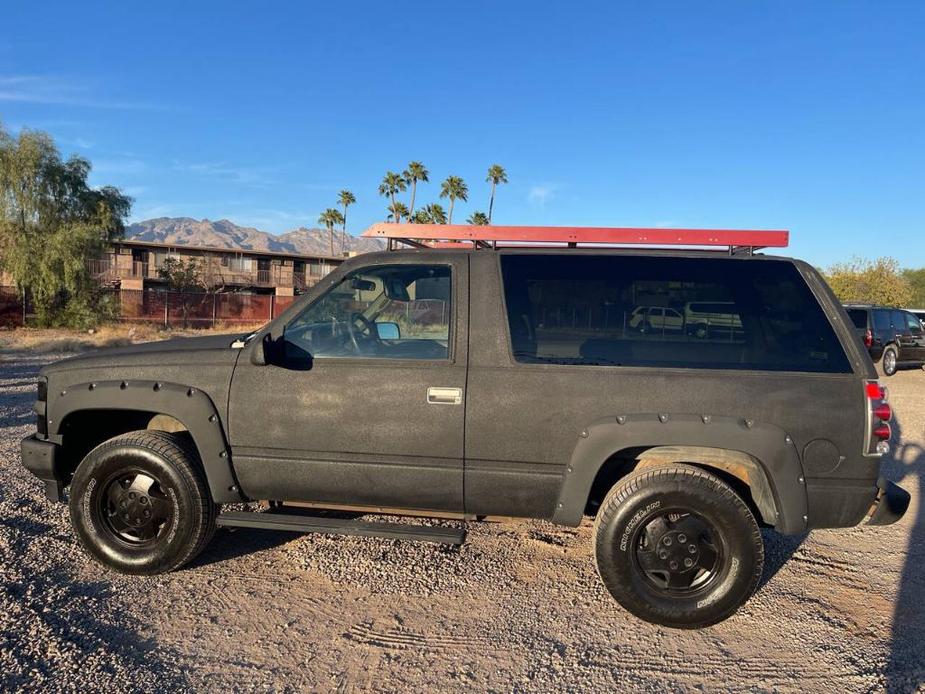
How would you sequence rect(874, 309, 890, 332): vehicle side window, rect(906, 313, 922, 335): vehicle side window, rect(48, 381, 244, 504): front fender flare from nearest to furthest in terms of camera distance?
rect(48, 381, 244, 504): front fender flare → rect(874, 309, 890, 332): vehicle side window → rect(906, 313, 922, 335): vehicle side window

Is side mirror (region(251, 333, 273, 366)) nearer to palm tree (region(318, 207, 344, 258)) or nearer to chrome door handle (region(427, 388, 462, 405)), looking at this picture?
chrome door handle (region(427, 388, 462, 405))

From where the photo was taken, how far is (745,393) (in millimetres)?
3355

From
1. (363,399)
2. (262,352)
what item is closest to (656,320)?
(363,399)

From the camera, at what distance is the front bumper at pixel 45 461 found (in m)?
3.90

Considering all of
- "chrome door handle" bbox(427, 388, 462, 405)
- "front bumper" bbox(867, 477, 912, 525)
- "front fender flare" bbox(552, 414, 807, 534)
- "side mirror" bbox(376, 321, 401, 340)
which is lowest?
"front bumper" bbox(867, 477, 912, 525)

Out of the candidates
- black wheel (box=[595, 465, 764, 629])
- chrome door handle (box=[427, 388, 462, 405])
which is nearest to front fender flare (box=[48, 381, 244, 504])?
chrome door handle (box=[427, 388, 462, 405])

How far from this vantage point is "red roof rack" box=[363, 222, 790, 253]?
381cm

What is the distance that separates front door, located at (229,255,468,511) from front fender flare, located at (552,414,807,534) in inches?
26.5

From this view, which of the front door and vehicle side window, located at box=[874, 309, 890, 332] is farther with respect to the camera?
vehicle side window, located at box=[874, 309, 890, 332]

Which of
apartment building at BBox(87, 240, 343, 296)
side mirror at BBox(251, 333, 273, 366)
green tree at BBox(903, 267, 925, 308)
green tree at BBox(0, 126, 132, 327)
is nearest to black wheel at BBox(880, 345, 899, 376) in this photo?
side mirror at BBox(251, 333, 273, 366)

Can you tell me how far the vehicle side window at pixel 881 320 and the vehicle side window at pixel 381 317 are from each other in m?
17.0

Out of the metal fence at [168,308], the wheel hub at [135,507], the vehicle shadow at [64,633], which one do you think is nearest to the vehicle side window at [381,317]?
the wheel hub at [135,507]

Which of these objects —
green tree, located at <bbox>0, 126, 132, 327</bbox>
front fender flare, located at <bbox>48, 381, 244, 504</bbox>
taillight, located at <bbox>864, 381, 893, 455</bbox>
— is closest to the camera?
taillight, located at <bbox>864, 381, 893, 455</bbox>

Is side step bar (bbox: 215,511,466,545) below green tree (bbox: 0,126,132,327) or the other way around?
below
